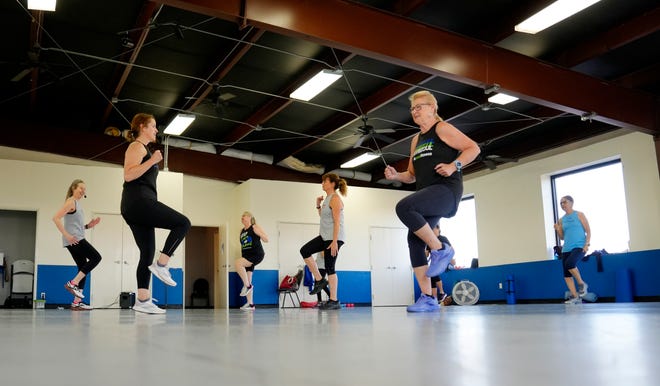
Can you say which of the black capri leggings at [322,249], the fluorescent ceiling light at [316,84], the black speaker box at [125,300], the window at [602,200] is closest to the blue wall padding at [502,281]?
the black speaker box at [125,300]

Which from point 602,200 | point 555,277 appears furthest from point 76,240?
point 602,200

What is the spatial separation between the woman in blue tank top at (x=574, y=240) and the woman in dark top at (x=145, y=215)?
6.35 m

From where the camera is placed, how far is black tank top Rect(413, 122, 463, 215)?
385 centimetres

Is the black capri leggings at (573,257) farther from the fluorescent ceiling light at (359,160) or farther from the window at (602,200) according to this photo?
the fluorescent ceiling light at (359,160)

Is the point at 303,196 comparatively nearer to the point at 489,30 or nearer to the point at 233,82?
the point at 233,82

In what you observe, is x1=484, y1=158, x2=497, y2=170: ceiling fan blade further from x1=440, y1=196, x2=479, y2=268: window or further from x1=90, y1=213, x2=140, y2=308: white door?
x1=90, y1=213, x2=140, y2=308: white door

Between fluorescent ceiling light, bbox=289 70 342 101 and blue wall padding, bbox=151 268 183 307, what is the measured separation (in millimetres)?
4617

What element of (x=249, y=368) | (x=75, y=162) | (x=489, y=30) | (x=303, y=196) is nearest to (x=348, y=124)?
(x=303, y=196)

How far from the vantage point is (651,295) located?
960 cm

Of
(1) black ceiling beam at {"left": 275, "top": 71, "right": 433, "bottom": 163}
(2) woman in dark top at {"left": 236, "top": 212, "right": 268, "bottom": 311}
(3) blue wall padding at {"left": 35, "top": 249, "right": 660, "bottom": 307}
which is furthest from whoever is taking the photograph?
(1) black ceiling beam at {"left": 275, "top": 71, "right": 433, "bottom": 163}

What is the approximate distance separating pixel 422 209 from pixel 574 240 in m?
5.92

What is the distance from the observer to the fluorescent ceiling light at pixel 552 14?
7.28 m

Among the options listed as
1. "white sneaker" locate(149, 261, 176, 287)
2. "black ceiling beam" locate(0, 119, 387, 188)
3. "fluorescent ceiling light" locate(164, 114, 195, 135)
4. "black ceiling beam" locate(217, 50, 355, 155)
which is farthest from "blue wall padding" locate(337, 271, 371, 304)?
"white sneaker" locate(149, 261, 176, 287)

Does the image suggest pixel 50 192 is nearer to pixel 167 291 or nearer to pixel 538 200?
pixel 167 291
